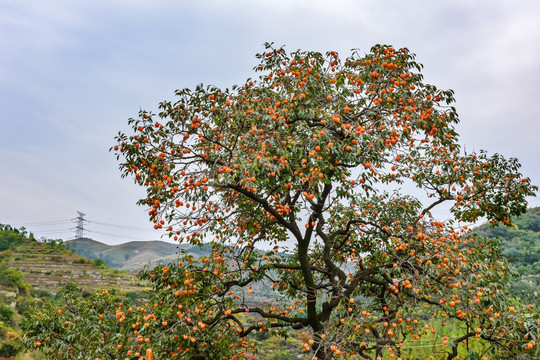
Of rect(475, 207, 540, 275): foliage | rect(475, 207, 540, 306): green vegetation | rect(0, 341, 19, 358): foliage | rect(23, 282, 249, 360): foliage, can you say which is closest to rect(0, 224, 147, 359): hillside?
rect(0, 341, 19, 358): foliage

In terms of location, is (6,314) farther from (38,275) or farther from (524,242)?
(524,242)

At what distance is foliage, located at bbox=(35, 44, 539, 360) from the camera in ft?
12.3

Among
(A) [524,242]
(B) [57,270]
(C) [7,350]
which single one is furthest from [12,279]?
(A) [524,242]

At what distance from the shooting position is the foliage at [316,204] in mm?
3760

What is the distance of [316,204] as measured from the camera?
16.1 ft

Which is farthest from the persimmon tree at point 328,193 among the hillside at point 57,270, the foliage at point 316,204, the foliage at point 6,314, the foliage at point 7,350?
the hillside at point 57,270

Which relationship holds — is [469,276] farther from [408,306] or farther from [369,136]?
[369,136]

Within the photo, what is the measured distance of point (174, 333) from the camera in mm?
3869

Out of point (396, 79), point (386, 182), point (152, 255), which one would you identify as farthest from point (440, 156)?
point (152, 255)

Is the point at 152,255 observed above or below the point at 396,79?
below

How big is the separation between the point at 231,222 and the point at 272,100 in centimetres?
174

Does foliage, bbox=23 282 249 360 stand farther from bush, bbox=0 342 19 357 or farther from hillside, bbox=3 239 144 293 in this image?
hillside, bbox=3 239 144 293

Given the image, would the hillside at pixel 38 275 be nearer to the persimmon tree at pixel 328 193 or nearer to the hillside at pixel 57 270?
the hillside at pixel 57 270

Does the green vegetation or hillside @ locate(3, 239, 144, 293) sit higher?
the green vegetation
